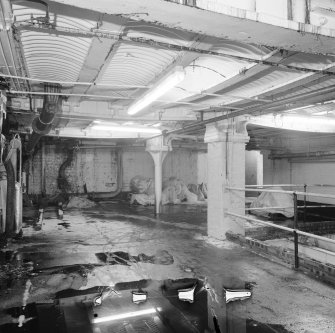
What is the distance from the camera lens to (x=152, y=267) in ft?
17.7

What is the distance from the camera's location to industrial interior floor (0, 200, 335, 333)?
3.81 m

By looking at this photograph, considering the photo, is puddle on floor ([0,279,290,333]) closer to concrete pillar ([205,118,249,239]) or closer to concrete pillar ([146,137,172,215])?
concrete pillar ([205,118,249,239])

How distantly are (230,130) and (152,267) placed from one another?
4.00 metres

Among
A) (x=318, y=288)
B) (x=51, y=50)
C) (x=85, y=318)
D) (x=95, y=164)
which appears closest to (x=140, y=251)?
(x=85, y=318)

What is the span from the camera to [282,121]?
8.20m

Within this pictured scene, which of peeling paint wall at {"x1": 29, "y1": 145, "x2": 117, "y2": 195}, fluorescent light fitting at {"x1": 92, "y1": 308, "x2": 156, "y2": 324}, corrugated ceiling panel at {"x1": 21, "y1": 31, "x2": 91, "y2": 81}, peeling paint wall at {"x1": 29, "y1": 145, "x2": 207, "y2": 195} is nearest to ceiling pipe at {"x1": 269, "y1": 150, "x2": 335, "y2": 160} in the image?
peeling paint wall at {"x1": 29, "y1": 145, "x2": 207, "y2": 195}

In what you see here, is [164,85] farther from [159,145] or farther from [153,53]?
[159,145]

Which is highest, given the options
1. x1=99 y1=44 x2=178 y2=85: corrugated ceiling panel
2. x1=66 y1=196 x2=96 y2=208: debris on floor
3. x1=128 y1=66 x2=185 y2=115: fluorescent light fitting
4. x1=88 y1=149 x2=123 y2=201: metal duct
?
x1=99 y1=44 x2=178 y2=85: corrugated ceiling panel

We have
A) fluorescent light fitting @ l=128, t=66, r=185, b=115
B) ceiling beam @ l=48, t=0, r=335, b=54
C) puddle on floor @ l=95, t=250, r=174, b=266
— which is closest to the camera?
ceiling beam @ l=48, t=0, r=335, b=54

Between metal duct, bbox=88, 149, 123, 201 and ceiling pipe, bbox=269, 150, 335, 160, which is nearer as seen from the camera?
ceiling pipe, bbox=269, 150, 335, 160

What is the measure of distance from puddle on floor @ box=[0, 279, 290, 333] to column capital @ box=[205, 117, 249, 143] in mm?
4178

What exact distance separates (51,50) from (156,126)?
250 inches

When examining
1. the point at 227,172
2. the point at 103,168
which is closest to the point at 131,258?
the point at 227,172

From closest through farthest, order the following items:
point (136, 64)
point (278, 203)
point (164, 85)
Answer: point (164, 85) → point (136, 64) → point (278, 203)
